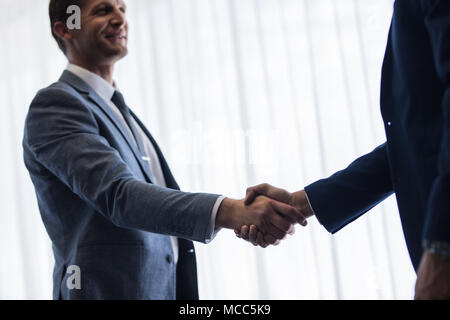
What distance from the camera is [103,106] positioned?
153 cm

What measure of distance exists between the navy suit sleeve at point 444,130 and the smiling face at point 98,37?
3.34ft

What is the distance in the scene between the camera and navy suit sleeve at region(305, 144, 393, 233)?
1386 mm

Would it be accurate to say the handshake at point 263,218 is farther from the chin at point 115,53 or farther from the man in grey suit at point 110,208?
the chin at point 115,53

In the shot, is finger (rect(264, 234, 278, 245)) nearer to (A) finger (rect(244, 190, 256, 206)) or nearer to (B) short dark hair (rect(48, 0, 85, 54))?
(A) finger (rect(244, 190, 256, 206))

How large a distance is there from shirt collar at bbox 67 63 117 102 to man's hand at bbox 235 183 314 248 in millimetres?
488

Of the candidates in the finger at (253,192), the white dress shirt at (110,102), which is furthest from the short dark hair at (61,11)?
the finger at (253,192)

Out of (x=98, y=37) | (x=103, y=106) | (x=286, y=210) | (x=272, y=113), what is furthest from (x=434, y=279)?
(x=272, y=113)

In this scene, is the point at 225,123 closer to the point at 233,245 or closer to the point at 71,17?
→ the point at 233,245

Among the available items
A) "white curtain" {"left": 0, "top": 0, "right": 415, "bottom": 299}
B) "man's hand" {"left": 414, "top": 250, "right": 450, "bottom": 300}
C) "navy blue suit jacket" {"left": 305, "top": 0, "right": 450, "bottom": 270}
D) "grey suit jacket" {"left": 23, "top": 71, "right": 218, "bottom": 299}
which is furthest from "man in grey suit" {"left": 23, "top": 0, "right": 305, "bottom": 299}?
"white curtain" {"left": 0, "top": 0, "right": 415, "bottom": 299}

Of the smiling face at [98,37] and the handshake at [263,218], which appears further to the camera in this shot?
the smiling face at [98,37]

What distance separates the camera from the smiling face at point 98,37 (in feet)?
5.53

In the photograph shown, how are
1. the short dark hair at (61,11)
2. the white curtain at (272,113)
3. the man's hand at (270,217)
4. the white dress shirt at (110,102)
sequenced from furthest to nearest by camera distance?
the white curtain at (272,113)
the short dark hair at (61,11)
the white dress shirt at (110,102)
the man's hand at (270,217)
